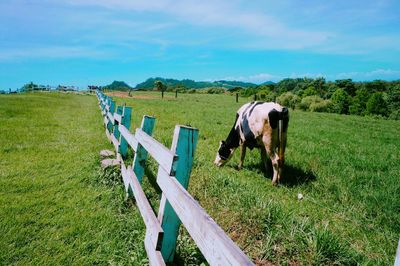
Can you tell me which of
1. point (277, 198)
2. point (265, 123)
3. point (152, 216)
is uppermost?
point (265, 123)

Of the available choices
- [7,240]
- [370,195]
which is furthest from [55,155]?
[370,195]

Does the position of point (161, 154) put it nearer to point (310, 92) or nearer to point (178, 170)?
point (178, 170)

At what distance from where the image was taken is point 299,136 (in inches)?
510

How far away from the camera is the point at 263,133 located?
7.37 meters

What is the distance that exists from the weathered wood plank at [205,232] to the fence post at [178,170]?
0.57ft

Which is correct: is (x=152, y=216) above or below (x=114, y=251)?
above

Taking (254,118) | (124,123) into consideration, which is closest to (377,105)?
(254,118)

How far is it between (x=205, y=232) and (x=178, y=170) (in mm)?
1043

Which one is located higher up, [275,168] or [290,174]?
[275,168]

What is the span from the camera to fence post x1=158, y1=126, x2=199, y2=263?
3000 millimetres

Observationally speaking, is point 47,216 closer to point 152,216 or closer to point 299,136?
point 152,216

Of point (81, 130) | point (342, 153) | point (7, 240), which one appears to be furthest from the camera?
point (81, 130)

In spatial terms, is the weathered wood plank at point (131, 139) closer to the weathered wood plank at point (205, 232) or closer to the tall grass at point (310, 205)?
the tall grass at point (310, 205)

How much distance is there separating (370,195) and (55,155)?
7.51 meters
